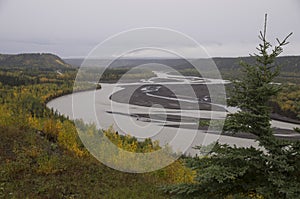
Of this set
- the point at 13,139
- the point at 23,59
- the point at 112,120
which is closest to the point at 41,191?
the point at 13,139

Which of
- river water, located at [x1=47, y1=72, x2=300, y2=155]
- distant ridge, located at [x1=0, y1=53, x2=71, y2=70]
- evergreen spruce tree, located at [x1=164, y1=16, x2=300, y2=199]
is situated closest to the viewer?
evergreen spruce tree, located at [x1=164, y1=16, x2=300, y2=199]

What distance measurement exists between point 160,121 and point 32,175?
50.7ft

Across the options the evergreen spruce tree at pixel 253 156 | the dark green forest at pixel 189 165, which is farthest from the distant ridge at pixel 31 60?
the evergreen spruce tree at pixel 253 156

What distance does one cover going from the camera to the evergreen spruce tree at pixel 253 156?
4.88 m

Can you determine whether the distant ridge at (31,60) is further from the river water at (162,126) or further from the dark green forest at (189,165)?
the dark green forest at (189,165)

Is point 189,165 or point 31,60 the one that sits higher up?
point 31,60

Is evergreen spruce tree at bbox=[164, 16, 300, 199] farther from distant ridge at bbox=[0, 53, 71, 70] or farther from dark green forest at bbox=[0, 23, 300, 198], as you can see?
distant ridge at bbox=[0, 53, 71, 70]

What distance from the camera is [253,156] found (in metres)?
5.08

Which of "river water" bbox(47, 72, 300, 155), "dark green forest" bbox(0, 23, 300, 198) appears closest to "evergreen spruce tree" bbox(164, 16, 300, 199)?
"dark green forest" bbox(0, 23, 300, 198)

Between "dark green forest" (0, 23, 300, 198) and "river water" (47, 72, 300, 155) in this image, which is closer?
"dark green forest" (0, 23, 300, 198)

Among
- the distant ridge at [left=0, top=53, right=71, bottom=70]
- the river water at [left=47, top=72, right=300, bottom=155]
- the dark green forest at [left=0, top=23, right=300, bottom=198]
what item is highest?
the distant ridge at [left=0, top=53, right=71, bottom=70]

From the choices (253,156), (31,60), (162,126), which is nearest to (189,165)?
(253,156)

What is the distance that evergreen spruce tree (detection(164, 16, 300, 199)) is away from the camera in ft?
16.0

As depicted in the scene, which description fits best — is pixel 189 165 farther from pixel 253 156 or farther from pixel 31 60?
pixel 31 60
